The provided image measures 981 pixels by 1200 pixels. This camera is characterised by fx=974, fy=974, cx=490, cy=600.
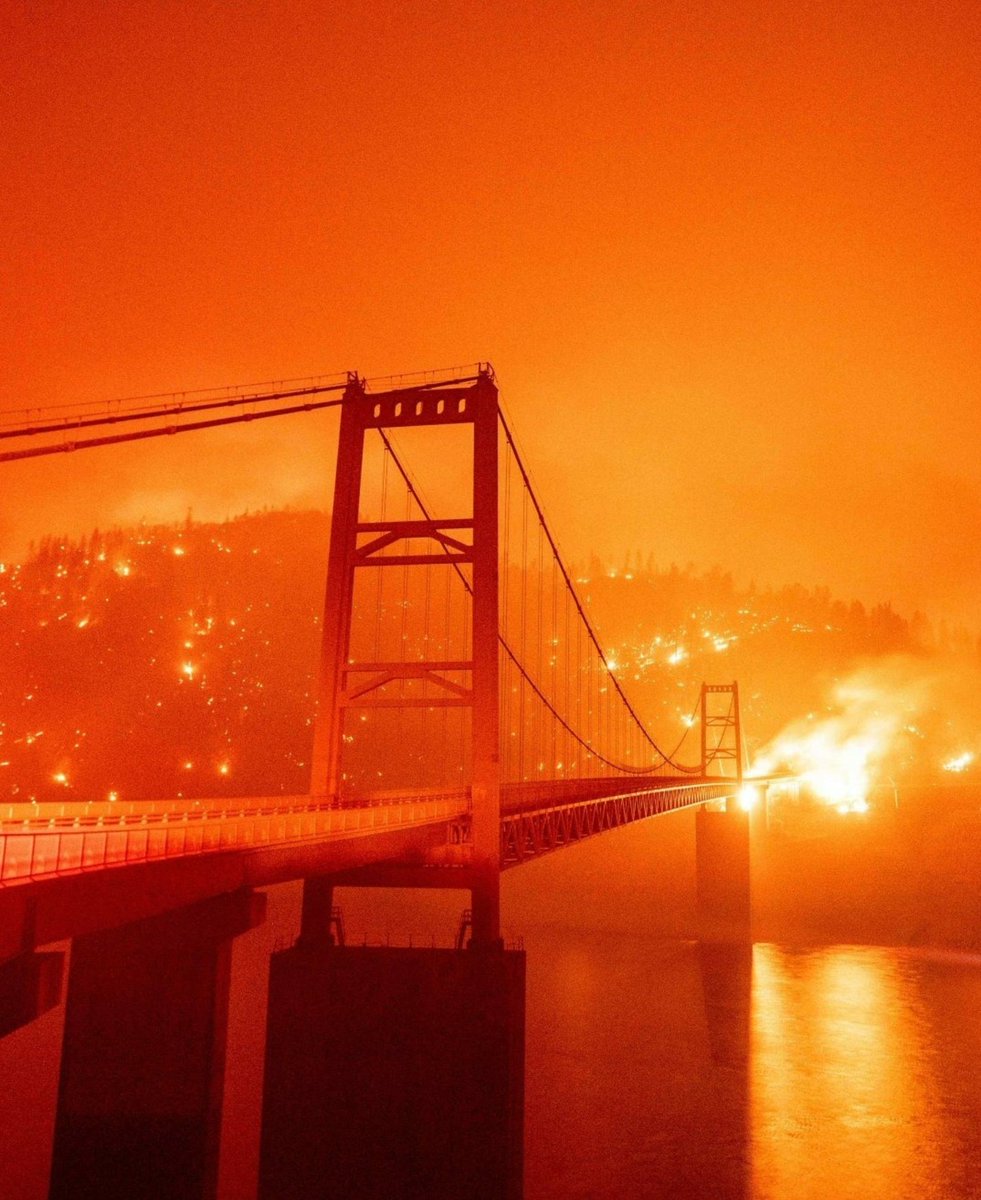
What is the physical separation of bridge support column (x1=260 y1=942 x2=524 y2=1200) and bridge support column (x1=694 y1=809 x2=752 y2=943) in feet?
134

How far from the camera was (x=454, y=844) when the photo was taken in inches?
855

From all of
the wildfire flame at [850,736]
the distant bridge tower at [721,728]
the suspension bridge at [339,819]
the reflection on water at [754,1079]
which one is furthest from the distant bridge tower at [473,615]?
the wildfire flame at [850,736]

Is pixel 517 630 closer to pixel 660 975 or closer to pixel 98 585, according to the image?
pixel 98 585

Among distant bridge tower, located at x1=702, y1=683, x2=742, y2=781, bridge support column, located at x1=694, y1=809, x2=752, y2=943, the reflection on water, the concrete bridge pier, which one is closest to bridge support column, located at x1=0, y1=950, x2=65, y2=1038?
the concrete bridge pier

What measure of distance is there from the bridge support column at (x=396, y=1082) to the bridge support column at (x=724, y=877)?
4089 centimetres

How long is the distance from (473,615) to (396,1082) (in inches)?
389

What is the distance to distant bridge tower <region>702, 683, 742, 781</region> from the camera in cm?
8612

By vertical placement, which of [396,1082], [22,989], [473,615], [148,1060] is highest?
[473,615]

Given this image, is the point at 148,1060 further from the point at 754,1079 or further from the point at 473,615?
the point at 754,1079

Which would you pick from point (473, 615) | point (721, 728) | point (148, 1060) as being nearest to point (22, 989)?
point (148, 1060)

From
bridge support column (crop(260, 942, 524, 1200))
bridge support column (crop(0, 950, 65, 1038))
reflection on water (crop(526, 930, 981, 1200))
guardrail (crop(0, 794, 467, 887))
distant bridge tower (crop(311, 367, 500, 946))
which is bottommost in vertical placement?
reflection on water (crop(526, 930, 981, 1200))

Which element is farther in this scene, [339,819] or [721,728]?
[721,728]

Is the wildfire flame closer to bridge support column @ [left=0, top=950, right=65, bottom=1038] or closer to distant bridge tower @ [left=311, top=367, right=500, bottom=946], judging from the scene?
distant bridge tower @ [left=311, top=367, right=500, bottom=946]

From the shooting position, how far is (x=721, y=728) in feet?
344
